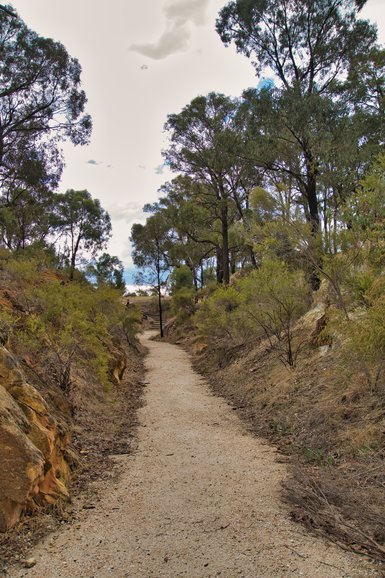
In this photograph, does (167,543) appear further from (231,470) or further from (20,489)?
(231,470)

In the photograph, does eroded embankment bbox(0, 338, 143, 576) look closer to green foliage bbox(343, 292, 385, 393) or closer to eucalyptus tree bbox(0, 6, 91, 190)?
green foliage bbox(343, 292, 385, 393)

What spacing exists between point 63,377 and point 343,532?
6.03 m

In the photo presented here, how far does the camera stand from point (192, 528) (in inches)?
159

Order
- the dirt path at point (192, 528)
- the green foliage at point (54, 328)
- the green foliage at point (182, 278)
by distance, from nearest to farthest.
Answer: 1. the dirt path at point (192, 528)
2. the green foliage at point (54, 328)
3. the green foliage at point (182, 278)

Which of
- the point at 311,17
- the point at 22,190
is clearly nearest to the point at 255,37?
the point at 311,17

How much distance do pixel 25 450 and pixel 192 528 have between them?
1.84m

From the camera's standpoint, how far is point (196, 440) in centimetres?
785

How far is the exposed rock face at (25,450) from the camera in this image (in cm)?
391

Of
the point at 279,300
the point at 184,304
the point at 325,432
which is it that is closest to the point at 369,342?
the point at 325,432

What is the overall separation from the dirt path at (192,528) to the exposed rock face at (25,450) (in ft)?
1.48

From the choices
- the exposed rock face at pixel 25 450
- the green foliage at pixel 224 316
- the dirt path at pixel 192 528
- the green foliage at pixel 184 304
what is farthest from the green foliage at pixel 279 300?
the green foliage at pixel 184 304

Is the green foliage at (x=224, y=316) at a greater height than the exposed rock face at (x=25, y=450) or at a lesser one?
greater

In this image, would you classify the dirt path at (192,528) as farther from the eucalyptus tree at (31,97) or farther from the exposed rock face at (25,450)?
the eucalyptus tree at (31,97)

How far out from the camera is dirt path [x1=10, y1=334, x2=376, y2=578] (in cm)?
326
